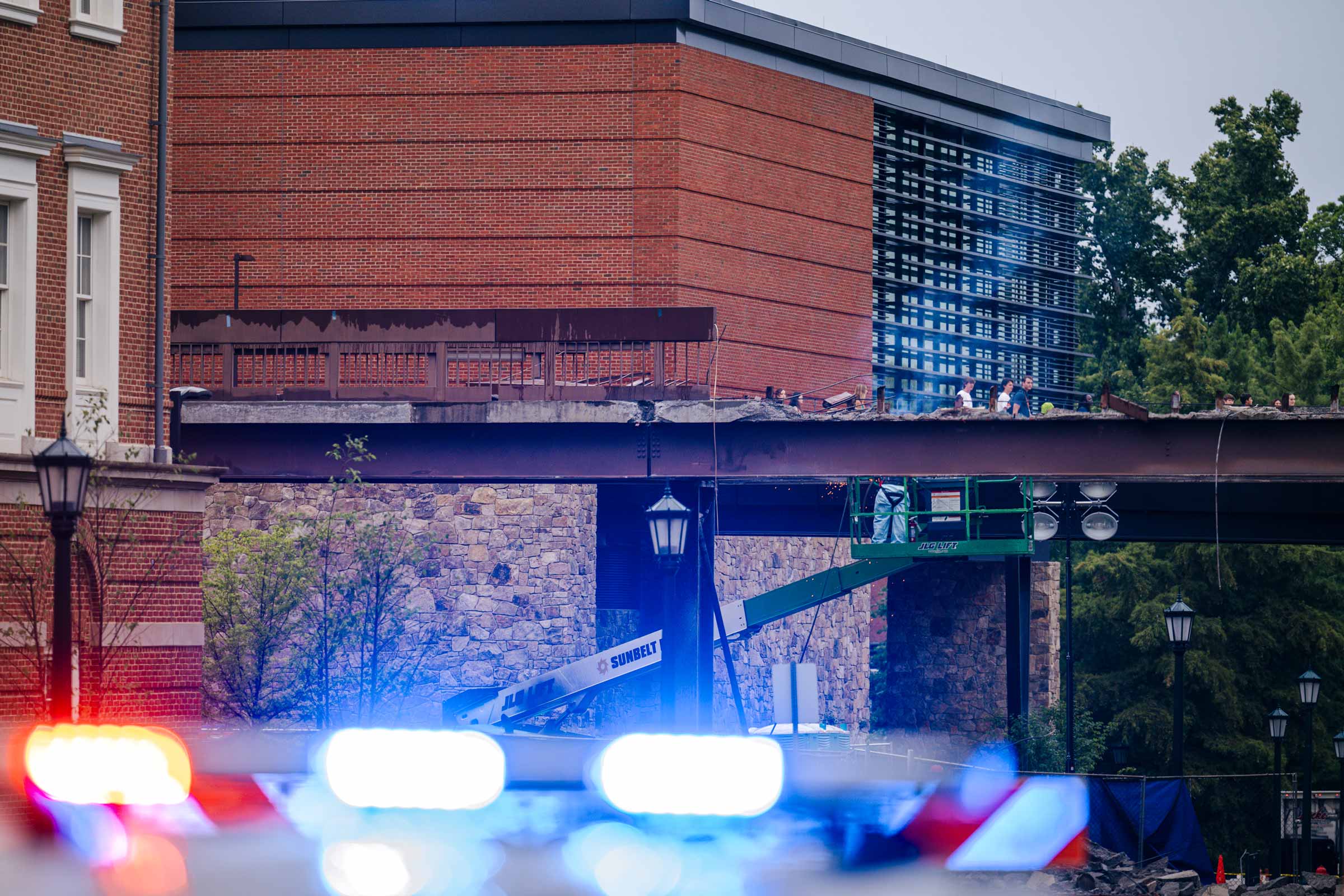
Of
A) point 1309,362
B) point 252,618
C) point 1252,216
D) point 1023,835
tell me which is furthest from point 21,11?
point 1252,216

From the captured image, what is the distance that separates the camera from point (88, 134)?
2069 cm

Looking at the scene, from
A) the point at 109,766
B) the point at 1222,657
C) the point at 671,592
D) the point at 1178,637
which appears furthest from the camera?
the point at 1222,657

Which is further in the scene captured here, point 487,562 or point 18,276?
point 487,562

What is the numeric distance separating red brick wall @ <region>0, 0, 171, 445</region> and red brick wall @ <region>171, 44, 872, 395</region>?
19971 mm

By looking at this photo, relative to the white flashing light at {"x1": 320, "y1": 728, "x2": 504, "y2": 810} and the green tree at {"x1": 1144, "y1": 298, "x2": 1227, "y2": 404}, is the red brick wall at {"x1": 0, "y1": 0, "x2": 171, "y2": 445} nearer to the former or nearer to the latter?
the white flashing light at {"x1": 320, "y1": 728, "x2": 504, "y2": 810}

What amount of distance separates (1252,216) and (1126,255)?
21.3 ft

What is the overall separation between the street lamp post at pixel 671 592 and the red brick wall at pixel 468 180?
18.6m

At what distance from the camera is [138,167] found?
2114 centimetres

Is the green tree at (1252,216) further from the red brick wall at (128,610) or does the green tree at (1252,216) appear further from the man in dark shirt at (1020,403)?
the red brick wall at (128,610)

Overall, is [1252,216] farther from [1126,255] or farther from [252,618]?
[252,618]

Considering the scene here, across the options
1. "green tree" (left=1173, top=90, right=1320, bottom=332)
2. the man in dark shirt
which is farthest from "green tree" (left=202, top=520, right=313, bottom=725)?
"green tree" (left=1173, top=90, right=1320, bottom=332)

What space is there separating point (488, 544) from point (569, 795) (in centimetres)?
2533

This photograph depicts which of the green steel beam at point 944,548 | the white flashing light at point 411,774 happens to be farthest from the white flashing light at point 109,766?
the green steel beam at point 944,548

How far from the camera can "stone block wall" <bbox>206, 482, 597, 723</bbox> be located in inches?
1334
